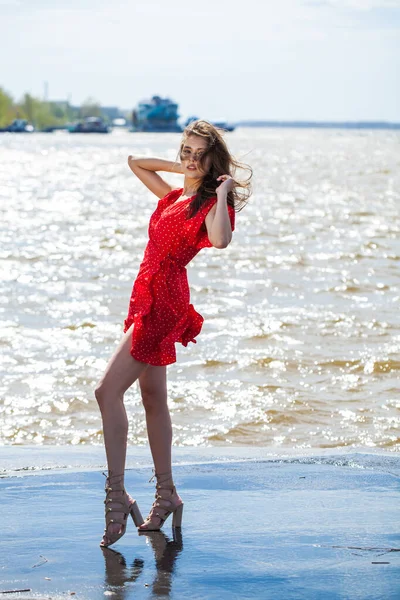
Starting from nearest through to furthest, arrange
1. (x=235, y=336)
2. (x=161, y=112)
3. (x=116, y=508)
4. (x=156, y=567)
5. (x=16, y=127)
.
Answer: (x=156, y=567) → (x=116, y=508) → (x=235, y=336) → (x=16, y=127) → (x=161, y=112)

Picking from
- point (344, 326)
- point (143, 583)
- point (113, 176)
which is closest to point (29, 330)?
point (344, 326)

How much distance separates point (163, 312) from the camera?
14.4 ft

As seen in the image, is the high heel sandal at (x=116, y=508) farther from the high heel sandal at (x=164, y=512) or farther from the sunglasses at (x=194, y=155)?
the sunglasses at (x=194, y=155)

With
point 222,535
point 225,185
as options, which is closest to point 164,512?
point 222,535

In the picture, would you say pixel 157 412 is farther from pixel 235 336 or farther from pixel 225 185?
pixel 235 336

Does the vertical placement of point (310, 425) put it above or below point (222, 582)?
below

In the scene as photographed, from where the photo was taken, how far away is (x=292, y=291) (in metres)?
14.8

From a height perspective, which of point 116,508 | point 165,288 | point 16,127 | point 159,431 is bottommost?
point 116,508

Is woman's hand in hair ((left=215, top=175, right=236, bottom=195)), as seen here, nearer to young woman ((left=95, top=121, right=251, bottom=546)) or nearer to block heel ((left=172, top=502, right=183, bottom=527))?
young woman ((left=95, top=121, right=251, bottom=546))

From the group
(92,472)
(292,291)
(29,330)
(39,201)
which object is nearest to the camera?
(92,472)

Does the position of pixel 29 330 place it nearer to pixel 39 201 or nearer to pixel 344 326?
pixel 344 326

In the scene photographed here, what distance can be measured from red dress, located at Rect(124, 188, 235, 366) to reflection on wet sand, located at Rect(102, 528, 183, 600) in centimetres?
69

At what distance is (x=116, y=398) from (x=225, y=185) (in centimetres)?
91

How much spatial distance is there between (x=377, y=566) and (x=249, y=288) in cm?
1118
